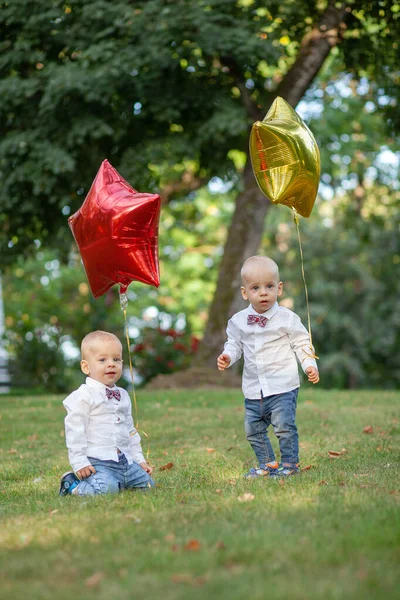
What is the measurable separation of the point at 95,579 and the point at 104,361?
86.5 inches

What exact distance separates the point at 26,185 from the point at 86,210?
7977 millimetres

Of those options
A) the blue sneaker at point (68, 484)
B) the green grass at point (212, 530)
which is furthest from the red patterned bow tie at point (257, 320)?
the blue sneaker at point (68, 484)

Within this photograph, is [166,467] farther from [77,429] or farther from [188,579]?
[188,579]

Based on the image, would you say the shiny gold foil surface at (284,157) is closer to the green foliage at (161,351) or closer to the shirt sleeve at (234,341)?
the shirt sleeve at (234,341)

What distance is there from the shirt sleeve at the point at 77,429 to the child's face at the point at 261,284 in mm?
1332

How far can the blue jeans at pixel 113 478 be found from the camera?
504cm

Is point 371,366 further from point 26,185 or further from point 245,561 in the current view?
point 245,561

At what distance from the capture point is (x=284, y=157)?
593 cm

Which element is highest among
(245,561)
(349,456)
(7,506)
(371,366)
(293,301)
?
(245,561)

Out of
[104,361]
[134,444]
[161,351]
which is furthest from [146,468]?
[161,351]

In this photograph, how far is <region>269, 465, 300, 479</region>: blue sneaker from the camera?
5375mm

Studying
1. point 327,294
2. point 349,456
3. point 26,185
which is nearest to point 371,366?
point 327,294

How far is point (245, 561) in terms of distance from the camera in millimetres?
3312

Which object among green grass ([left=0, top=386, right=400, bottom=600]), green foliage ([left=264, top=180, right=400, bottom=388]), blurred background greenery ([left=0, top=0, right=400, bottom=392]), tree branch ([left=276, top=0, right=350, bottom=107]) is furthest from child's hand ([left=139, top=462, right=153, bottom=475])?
green foliage ([left=264, top=180, right=400, bottom=388])
